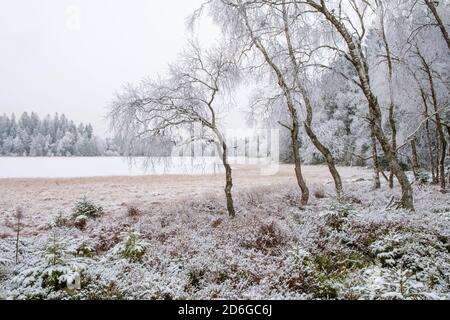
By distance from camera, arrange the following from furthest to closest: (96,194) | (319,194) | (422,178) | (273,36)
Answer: (96,194) < (422,178) < (319,194) < (273,36)

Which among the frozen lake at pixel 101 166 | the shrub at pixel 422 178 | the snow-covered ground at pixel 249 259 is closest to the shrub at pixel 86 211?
the snow-covered ground at pixel 249 259

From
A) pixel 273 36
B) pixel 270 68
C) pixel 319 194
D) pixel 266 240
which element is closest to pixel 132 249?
pixel 266 240

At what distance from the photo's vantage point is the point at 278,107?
11375mm

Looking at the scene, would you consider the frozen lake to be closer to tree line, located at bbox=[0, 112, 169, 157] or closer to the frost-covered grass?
tree line, located at bbox=[0, 112, 169, 157]

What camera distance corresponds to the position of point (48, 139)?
1731 cm

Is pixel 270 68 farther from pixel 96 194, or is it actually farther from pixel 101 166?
pixel 101 166

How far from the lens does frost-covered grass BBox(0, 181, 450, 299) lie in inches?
173

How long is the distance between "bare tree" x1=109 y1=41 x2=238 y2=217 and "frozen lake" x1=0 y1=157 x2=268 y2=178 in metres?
0.87

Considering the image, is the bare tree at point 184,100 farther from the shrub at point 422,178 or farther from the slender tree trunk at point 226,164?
the shrub at point 422,178

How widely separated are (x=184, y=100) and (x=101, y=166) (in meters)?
13.6

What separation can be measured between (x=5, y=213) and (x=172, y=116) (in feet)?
25.8
